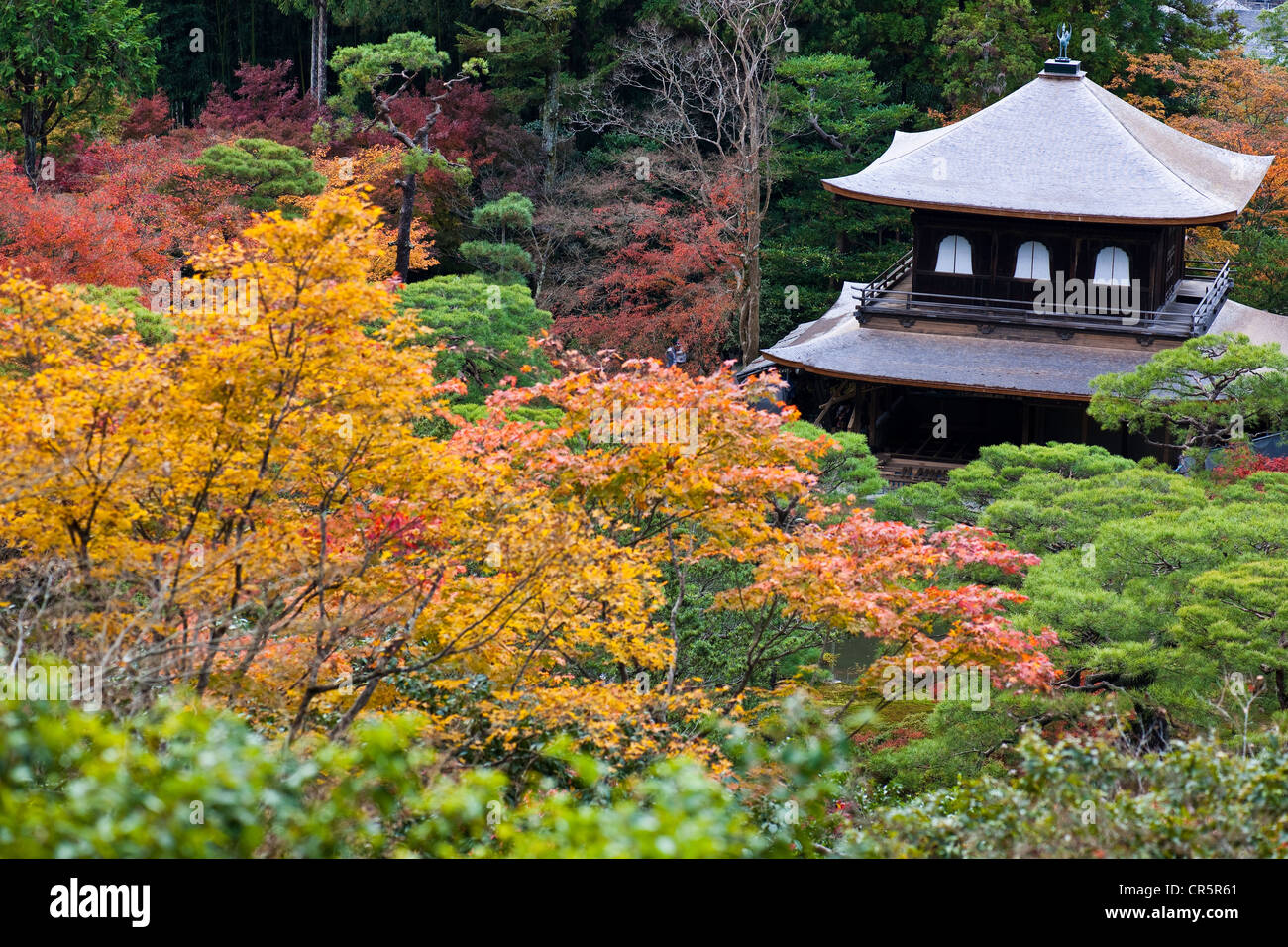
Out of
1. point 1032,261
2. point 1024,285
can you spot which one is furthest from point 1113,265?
point 1024,285

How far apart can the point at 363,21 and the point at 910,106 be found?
16.2 meters

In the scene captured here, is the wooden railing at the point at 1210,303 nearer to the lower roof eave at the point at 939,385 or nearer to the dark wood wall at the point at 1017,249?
the dark wood wall at the point at 1017,249

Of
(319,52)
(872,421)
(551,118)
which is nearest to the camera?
(872,421)

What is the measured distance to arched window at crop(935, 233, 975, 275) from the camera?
89.3ft

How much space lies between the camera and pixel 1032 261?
88.0 feet

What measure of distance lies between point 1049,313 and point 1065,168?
114 inches

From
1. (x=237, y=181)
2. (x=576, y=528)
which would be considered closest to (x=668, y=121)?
(x=237, y=181)

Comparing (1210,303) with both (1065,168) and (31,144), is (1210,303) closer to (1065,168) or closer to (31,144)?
(1065,168)

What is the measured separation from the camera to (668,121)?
34.7 m

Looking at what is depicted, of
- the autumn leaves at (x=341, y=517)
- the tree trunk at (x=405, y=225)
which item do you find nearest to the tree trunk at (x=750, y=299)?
the tree trunk at (x=405, y=225)

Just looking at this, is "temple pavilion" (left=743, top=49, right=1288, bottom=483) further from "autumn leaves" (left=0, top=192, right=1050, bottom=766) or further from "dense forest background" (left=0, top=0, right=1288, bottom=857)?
"autumn leaves" (left=0, top=192, right=1050, bottom=766)

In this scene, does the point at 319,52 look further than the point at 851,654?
Yes

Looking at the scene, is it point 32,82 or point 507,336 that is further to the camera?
point 32,82

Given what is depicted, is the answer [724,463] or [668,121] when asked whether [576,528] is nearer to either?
[724,463]
